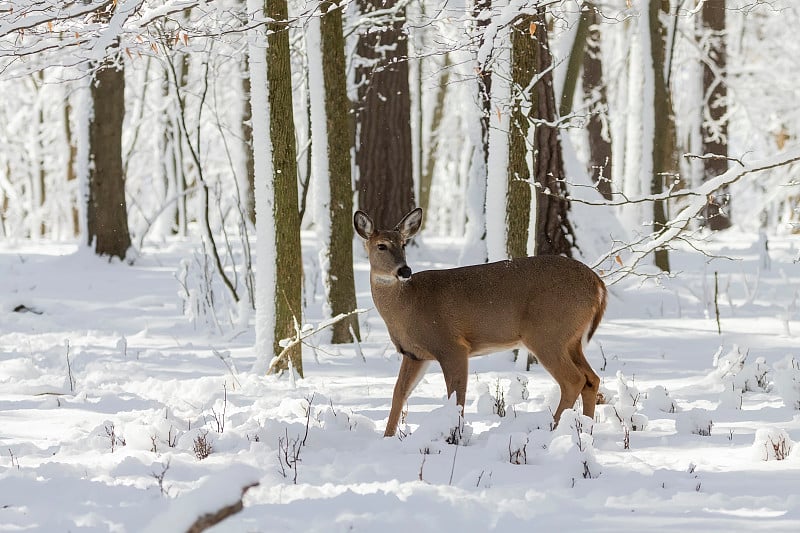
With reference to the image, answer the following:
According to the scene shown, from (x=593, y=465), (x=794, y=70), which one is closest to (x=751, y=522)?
(x=593, y=465)

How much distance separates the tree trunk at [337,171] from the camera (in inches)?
369

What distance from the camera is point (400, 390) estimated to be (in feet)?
20.3

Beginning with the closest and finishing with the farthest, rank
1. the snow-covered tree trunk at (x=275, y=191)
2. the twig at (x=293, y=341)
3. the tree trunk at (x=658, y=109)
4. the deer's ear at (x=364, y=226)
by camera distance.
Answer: the deer's ear at (x=364, y=226)
the twig at (x=293, y=341)
the snow-covered tree trunk at (x=275, y=191)
the tree trunk at (x=658, y=109)

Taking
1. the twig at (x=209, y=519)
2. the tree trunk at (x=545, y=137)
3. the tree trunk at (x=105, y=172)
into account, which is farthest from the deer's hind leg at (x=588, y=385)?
the tree trunk at (x=105, y=172)

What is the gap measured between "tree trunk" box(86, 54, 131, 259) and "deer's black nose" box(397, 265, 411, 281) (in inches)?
375

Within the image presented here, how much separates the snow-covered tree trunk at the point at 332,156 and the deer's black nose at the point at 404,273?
304cm

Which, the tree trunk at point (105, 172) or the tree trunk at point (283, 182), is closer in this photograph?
the tree trunk at point (283, 182)

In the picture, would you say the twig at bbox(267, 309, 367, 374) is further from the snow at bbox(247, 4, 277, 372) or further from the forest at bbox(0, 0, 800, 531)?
the snow at bbox(247, 4, 277, 372)

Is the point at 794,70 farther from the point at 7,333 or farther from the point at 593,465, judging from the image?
the point at 593,465

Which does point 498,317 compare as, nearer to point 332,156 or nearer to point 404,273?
point 404,273

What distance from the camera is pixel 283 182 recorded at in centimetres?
813

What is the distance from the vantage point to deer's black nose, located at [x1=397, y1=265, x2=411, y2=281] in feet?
20.6

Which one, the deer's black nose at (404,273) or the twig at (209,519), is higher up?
the deer's black nose at (404,273)

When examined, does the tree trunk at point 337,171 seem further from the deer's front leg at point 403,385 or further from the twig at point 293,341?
the deer's front leg at point 403,385
